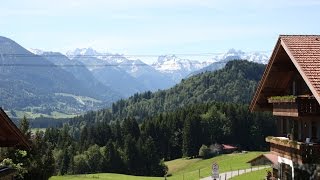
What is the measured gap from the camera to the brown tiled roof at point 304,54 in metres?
16.4

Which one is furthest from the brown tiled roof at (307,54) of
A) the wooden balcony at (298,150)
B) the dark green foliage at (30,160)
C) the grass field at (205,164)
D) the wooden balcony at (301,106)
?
the grass field at (205,164)

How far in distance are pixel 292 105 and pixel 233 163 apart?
100162 mm

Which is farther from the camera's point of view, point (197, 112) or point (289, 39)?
point (197, 112)

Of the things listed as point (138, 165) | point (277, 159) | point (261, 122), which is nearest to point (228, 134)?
point (261, 122)

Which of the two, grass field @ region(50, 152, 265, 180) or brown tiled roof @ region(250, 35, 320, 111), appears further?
grass field @ region(50, 152, 265, 180)

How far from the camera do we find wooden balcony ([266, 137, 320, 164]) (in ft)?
59.2

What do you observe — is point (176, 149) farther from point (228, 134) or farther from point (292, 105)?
point (292, 105)

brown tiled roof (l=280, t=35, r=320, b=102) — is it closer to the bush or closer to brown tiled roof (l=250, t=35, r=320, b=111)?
brown tiled roof (l=250, t=35, r=320, b=111)

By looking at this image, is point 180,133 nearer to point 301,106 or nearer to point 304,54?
point 301,106

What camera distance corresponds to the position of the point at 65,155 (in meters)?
146

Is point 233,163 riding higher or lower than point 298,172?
lower

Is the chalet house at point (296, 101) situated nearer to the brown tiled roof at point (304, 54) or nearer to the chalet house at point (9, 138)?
the brown tiled roof at point (304, 54)

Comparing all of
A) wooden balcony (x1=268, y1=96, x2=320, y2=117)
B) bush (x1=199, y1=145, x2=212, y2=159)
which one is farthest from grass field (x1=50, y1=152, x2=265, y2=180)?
wooden balcony (x1=268, y1=96, x2=320, y2=117)

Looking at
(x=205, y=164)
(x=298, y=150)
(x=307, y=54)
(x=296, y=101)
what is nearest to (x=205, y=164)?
(x=205, y=164)
